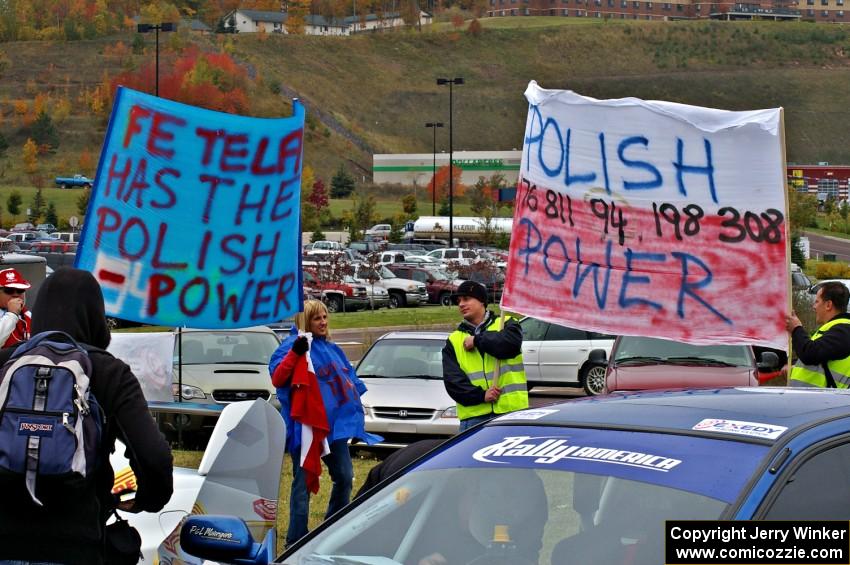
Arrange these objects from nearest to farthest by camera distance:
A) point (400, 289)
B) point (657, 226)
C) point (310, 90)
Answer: point (657, 226) → point (400, 289) → point (310, 90)

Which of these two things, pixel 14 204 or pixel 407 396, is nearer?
pixel 407 396

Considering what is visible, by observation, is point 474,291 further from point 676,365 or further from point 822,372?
point 676,365

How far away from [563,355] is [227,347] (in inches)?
279

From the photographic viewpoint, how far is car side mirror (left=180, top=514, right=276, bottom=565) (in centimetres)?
425

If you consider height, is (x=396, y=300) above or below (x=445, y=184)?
above

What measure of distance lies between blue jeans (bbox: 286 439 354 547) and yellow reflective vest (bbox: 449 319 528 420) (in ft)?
2.82

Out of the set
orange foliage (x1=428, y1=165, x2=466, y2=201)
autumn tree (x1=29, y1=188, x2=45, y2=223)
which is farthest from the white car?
orange foliage (x1=428, y1=165, x2=466, y2=201)

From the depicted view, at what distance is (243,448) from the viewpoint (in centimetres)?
582

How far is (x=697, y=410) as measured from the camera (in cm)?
430

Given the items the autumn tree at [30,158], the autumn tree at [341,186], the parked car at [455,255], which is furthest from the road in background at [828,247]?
the autumn tree at [30,158]

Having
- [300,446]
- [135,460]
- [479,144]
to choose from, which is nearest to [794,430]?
[135,460]

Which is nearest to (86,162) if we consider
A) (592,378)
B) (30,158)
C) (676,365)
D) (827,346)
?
(30,158)

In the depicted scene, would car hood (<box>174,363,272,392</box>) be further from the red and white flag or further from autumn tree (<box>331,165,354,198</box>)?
autumn tree (<box>331,165,354,198</box>)

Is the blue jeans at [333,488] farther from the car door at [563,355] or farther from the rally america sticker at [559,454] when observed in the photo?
the car door at [563,355]
